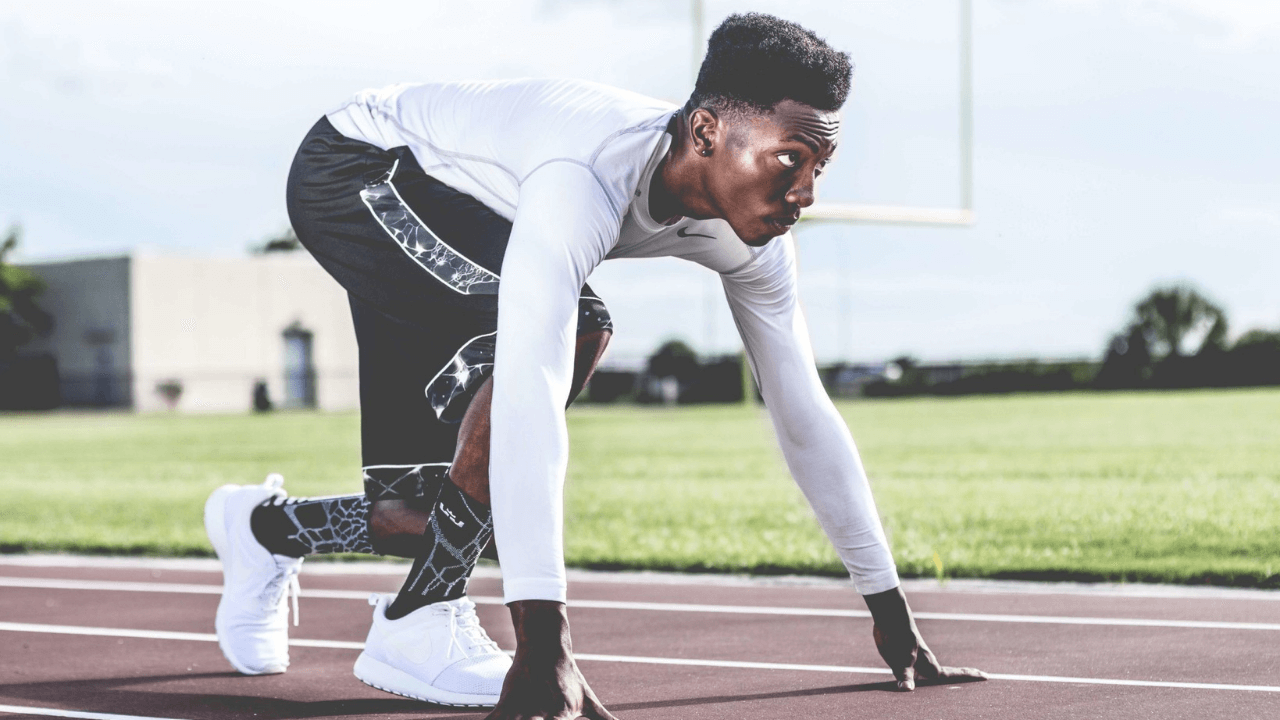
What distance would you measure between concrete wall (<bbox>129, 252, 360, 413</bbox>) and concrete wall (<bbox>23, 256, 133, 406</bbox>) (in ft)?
2.26

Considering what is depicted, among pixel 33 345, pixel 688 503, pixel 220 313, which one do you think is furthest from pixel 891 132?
pixel 33 345

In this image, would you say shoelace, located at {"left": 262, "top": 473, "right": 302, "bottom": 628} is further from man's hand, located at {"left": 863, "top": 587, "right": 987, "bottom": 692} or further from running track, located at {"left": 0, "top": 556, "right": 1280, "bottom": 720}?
man's hand, located at {"left": 863, "top": 587, "right": 987, "bottom": 692}

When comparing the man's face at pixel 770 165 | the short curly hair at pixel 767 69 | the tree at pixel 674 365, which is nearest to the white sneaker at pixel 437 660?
the man's face at pixel 770 165

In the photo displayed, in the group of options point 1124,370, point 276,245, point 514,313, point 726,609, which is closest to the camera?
point 514,313

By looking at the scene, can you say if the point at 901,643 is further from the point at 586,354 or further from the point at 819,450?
the point at 586,354

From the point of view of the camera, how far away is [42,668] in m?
4.31

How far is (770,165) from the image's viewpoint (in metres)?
2.86

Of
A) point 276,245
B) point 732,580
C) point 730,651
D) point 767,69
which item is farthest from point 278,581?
point 276,245

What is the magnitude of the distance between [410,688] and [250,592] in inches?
33.2

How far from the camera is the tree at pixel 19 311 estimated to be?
53.0m

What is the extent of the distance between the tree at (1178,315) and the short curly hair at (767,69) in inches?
4477

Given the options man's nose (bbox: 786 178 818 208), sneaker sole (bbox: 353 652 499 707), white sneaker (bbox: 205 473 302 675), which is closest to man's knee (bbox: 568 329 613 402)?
man's nose (bbox: 786 178 818 208)

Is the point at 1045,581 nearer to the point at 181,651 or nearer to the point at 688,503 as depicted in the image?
the point at 181,651

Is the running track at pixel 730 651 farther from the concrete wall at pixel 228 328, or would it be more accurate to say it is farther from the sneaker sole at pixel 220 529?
the concrete wall at pixel 228 328
